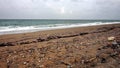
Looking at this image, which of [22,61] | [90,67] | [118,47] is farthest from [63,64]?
[118,47]

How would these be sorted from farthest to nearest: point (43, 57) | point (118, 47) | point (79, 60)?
point (118, 47) → point (43, 57) → point (79, 60)

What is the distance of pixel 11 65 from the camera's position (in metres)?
4.91

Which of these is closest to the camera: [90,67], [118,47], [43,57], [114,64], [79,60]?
[90,67]

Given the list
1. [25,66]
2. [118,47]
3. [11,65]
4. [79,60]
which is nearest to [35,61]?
[25,66]

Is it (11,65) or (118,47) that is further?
(118,47)

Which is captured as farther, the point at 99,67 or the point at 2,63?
the point at 2,63

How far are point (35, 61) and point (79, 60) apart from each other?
1.72m

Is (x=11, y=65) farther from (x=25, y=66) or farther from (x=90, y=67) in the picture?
(x=90, y=67)

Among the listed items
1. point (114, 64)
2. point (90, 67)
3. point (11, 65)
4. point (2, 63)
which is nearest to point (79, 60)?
point (90, 67)

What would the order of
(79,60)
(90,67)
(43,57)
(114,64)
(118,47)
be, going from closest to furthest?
(90,67)
(114,64)
(79,60)
(43,57)
(118,47)

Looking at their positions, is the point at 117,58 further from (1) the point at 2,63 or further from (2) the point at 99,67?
(1) the point at 2,63

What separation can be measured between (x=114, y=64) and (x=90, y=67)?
39.1 inches

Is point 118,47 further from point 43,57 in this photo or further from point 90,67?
point 43,57

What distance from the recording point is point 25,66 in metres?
4.78
